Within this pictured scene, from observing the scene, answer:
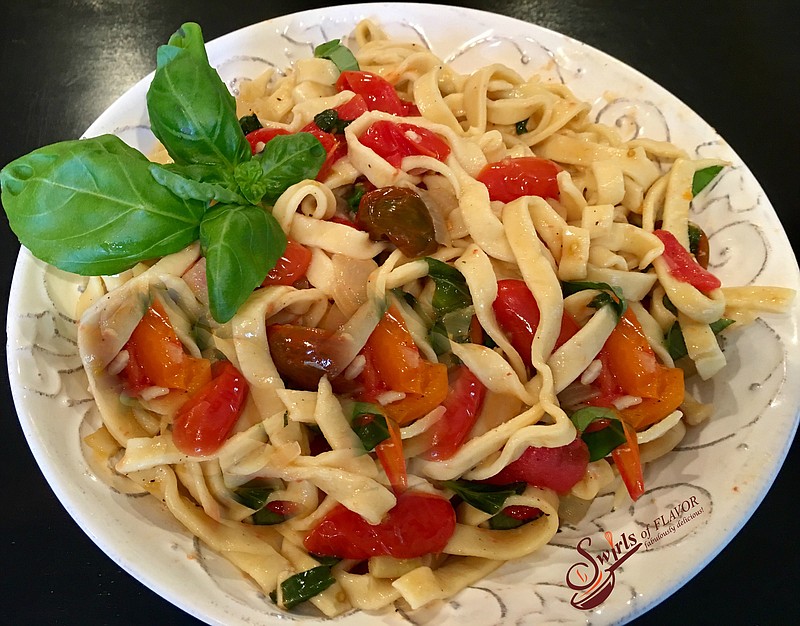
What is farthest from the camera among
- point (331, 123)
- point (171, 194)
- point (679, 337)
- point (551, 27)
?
point (551, 27)

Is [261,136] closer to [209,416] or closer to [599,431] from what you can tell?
[209,416]

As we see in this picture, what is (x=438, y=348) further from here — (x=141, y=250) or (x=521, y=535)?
(x=141, y=250)

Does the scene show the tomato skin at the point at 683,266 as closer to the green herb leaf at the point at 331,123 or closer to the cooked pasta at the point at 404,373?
the cooked pasta at the point at 404,373

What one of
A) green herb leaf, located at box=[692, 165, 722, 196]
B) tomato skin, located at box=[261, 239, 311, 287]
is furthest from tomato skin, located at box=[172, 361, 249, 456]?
green herb leaf, located at box=[692, 165, 722, 196]

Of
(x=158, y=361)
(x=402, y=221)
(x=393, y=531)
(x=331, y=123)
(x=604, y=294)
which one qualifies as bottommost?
(x=393, y=531)

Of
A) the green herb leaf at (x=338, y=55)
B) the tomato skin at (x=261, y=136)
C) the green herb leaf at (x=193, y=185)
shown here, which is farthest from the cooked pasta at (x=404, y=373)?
the green herb leaf at (x=338, y=55)

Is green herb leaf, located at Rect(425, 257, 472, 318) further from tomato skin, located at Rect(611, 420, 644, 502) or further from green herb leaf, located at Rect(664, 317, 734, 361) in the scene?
green herb leaf, located at Rect(664, 317, 734, 361)

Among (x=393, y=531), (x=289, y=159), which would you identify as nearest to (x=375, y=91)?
(x=289, y=159)
